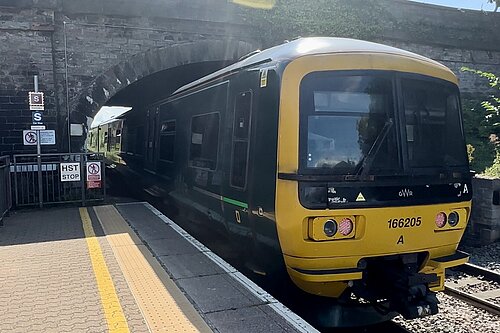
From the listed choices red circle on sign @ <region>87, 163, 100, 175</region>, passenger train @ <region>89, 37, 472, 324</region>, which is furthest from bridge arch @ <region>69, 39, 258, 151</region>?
passenger train @ <region>89, 37, 472, 324</region>

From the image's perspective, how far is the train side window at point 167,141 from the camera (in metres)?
9.27

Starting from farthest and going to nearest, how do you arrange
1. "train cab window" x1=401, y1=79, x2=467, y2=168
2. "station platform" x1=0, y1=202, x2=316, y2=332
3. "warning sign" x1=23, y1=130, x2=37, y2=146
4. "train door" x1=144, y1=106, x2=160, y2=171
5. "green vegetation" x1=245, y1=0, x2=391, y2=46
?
1. "green vegetation" x1=245, y1=0, x2=391, y2=46
2. "train door" x1=144, y1=106, x2=160, y2=171
3. "warning sign" x1=23, y1=130, x2=37, y2=146
4. "train cab window" x1=401, y1=79, x2=467, y2=168
5. "station platform" x1=0, y1=202, x2=316, y2=332

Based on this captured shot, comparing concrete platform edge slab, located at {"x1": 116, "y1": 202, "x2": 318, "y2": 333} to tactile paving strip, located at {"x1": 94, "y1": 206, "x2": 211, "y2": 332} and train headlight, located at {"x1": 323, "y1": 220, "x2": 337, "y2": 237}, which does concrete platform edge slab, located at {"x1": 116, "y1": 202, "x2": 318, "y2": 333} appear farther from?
train headlight, located at {"x1": 323, "y1": 220, "x2": 337, "y2": 237}

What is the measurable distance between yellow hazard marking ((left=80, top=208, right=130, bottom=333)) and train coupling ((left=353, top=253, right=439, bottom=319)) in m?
2.26

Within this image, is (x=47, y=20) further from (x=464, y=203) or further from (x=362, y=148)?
(x=464, y=203)

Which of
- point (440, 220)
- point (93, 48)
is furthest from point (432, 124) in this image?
point (93, 48)

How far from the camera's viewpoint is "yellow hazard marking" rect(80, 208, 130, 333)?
3.80 metres

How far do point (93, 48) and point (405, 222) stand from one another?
1059cm

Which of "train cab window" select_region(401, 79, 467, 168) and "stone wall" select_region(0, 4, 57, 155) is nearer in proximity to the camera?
"train cab window" select_region(401, 79, 467, 168)

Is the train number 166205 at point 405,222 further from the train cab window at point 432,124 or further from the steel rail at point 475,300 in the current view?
the steel rail at point 475,300

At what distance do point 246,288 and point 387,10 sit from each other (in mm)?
14314

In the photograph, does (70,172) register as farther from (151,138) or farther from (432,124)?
(432,124)

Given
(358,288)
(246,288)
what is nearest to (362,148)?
(358,288)

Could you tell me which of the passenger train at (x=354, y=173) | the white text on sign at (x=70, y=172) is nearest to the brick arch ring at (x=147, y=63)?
the white text on sign at (x=70, y=172)
